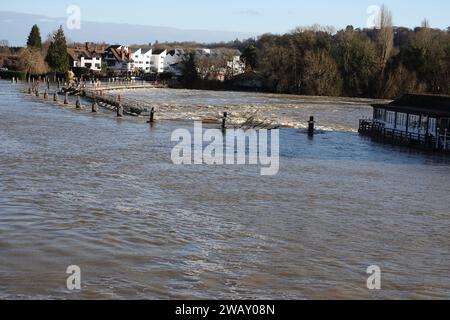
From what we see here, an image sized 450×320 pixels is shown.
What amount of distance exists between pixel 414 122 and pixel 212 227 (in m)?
28.0

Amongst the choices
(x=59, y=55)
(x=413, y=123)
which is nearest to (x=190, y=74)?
(x=59, y=55)

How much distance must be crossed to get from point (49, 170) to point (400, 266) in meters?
14.1

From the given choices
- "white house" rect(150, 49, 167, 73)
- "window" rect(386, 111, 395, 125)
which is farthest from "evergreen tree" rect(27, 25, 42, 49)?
"window" rect(386, 111, 395, 125)

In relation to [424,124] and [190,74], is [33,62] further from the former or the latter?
A: [424,124]

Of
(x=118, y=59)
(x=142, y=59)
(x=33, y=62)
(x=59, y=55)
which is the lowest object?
(x=33, y=62)

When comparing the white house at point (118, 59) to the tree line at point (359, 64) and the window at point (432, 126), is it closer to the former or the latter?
the tree line at point (359, 64)

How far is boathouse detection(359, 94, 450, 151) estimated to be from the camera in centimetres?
3766

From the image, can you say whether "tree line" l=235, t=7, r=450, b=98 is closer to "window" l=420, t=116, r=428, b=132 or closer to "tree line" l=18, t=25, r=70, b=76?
"tree line" l=18, t=25, r=70, b=76

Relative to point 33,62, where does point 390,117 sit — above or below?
below

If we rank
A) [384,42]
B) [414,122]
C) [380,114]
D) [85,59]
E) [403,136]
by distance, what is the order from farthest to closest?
[85,59] < [384,42] < [380,114] < [403,136] < [414,122]

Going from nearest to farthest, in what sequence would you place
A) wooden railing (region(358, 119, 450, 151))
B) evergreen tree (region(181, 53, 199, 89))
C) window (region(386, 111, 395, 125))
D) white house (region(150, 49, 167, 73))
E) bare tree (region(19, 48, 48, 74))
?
wooden railing (region(358, 119, 450, 151)) < window (region(386, 111, 395, 125)) < bare tree (region(19, 48, 48, 74)) < evergreen tree (region(181, 53, 199, 89)) < white house (region(150, 49, 167, 73))

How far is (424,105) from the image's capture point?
43.0 m

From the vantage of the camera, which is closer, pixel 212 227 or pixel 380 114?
pixel 212 227

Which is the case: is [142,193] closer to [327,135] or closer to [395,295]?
[395,295]
